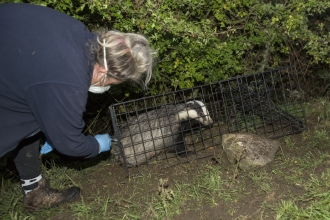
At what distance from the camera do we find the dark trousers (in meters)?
3.33

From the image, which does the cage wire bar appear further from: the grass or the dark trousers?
the dark trousers

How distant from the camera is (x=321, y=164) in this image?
3.49 m

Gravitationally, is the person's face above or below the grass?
above

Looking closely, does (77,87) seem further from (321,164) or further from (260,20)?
(260,20)

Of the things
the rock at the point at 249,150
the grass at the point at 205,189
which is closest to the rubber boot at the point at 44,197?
the grass at the point at 205,189

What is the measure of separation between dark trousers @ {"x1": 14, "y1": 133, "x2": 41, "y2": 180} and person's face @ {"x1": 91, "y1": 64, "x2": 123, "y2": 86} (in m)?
0.94

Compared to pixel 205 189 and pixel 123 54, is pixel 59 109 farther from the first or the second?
pixel 205 189

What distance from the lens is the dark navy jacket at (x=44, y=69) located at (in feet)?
7.58

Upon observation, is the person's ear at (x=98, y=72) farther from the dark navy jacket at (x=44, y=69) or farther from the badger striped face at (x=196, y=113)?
the badger striped face at (x=196, y=113)

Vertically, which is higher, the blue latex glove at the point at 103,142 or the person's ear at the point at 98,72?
the person's ear at the point at 98,72

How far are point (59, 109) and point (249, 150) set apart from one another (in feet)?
6.40

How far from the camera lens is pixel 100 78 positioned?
2.76m

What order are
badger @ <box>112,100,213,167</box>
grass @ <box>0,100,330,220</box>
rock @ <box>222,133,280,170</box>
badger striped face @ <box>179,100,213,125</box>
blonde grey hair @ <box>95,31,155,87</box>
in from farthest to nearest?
1. badger striped face @ <box>179,100,213,125</box>
2. badger @ <box>112,100,213,167</box>
3. rock @ <box>222,133,280,170</box>
4. grass @ <box>0,100,330,220</box>
5. blonde grey hair @ <box>95,31,155,87</box>

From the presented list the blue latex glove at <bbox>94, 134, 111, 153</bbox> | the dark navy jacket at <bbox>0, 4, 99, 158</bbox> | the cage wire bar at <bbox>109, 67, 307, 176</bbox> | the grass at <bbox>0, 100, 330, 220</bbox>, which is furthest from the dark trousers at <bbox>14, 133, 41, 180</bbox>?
the cage wire bar at <bbox>109, 67, 307, 176</bbox>
